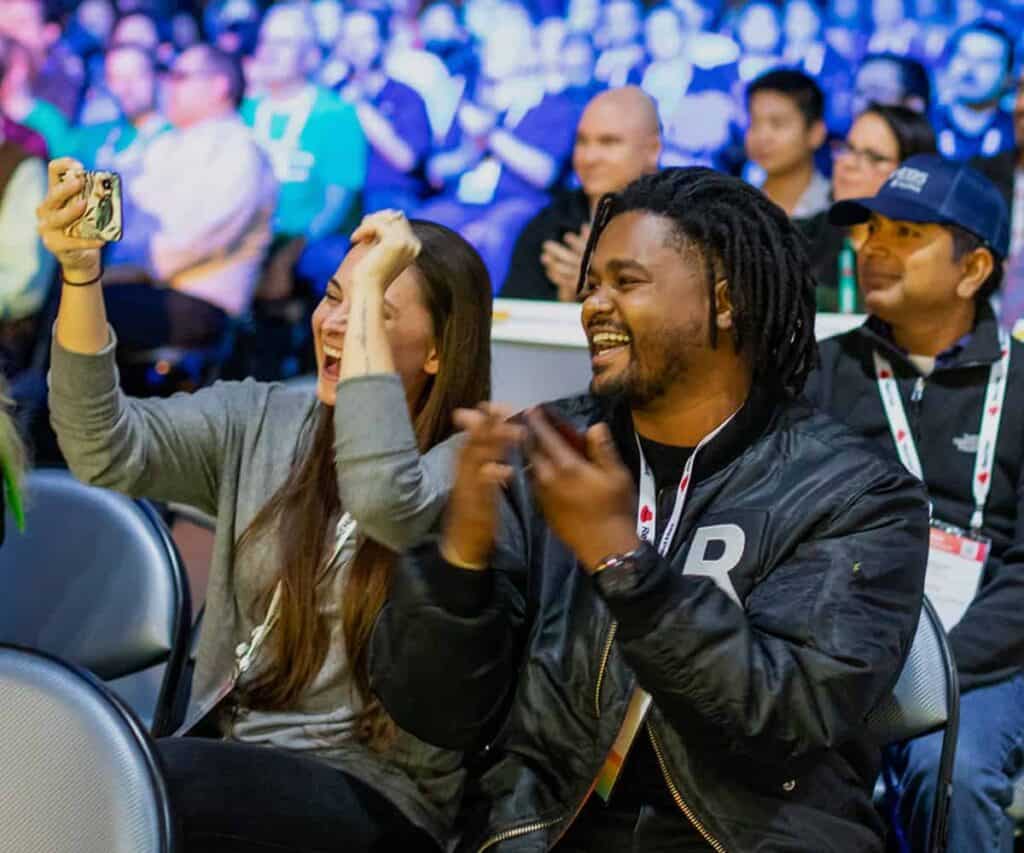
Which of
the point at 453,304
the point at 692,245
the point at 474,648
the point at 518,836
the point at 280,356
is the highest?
the point at 692,245

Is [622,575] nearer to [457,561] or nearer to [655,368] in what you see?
[457,561]

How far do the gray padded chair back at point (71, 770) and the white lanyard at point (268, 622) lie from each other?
0.47 m

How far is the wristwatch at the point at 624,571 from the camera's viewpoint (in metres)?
1.48

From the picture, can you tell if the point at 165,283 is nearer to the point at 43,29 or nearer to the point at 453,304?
the point at 43,29

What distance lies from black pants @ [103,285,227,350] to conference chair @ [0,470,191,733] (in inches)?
72.7

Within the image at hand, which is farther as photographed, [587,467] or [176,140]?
[176,140]

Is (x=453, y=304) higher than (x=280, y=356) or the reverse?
higher

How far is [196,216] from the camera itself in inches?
182

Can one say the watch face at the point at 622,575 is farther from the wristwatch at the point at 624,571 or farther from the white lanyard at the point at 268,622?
the white lanyard at the point at 268,622

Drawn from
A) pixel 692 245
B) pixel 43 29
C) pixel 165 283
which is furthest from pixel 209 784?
pixel 43 29

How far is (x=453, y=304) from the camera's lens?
81.1 inches

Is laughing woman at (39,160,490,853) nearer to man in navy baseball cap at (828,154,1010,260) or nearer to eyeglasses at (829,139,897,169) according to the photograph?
man in navy baseball cap at (828,154,1010,260)

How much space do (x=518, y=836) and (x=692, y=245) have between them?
0.78 meters

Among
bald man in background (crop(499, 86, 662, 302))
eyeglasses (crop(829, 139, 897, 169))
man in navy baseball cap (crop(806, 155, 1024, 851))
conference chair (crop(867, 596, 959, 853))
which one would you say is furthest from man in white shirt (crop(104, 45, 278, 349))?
conference chair (crop(867, 596, 959, 853))
